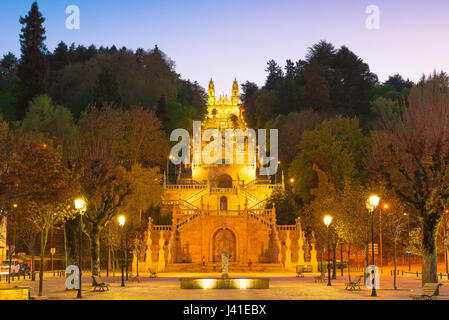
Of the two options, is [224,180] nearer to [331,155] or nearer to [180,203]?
[180,203]

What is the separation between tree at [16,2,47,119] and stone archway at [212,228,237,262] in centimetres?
4191

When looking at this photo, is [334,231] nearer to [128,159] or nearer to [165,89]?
[128,159]

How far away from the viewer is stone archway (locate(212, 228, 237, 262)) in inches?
2287

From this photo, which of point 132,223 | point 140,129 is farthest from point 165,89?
point 132,223

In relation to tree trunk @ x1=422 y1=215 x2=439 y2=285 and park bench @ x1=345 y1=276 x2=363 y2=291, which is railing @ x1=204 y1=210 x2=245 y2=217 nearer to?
park bench @ x1=345 y1=276 x2=363 y2=291

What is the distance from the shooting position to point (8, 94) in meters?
101

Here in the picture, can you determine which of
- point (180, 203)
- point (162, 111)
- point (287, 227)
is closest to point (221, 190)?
point (180, 203)

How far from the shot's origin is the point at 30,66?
85.5 meters

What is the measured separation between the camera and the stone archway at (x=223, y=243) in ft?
191

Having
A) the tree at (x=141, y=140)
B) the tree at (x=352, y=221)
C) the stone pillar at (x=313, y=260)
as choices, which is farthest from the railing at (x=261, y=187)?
the tree at (x=352, y=221)

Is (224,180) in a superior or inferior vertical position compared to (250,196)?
superior

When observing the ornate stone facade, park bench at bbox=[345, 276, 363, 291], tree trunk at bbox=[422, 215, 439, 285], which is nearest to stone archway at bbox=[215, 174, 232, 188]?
the ornate stone facade

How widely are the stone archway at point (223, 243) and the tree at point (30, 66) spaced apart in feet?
138

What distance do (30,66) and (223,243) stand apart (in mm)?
46268
